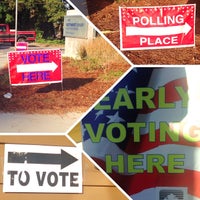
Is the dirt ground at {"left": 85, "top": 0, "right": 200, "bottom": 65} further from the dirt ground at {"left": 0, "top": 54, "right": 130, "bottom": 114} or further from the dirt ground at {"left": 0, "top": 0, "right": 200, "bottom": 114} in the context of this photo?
the dirt ground at {"left": 0, "top": 54, "right": 130, "bottom": 114}

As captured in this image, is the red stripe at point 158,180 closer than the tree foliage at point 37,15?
No

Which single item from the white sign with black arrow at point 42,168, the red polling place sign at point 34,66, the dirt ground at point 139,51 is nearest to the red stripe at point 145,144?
the white sign with black arrow at point 42,168

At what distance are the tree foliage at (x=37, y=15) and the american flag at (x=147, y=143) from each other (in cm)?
46

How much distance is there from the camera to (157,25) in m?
1.98

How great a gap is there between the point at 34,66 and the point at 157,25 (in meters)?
0.67

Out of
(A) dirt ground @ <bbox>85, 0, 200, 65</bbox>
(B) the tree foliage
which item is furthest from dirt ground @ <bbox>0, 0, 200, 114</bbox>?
(B) the tree foliage

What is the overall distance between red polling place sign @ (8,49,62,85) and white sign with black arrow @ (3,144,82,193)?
0.38 metres

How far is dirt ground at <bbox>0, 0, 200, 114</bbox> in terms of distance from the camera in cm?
198

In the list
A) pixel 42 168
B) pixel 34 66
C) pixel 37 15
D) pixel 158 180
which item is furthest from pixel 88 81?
pixel 158 180

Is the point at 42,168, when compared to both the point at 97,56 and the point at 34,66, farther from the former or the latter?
the point at 97,56

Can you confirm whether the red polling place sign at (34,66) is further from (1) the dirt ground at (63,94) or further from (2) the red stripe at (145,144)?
(2) the red stripe at (145,144)

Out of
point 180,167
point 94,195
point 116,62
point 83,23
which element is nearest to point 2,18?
point 83,23

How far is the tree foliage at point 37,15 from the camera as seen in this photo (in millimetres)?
2020

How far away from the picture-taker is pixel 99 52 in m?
2.01
